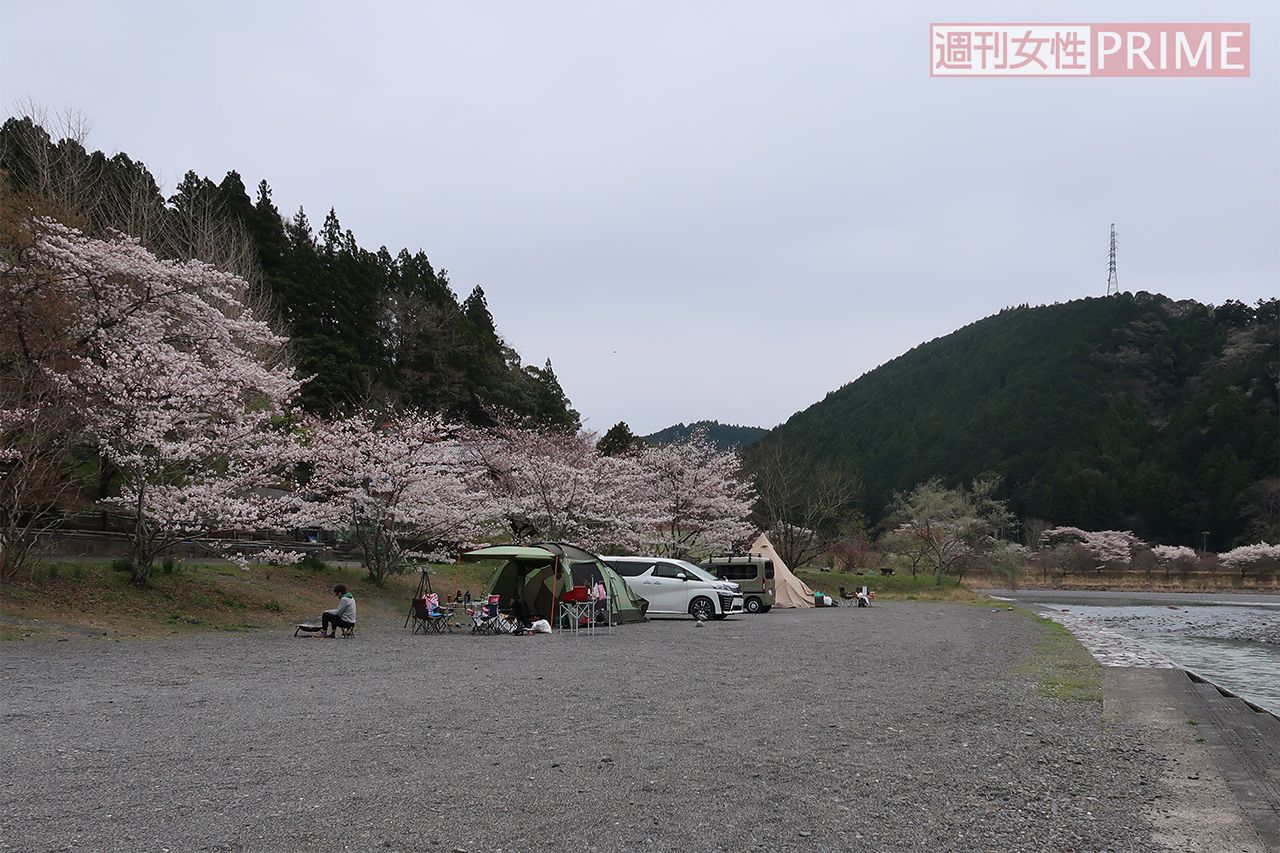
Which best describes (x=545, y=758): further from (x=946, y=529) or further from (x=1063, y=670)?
(x=946, y=529)

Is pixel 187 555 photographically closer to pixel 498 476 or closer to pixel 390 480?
pixel 390 480

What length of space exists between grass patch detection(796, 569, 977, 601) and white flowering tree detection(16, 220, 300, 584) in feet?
99.7

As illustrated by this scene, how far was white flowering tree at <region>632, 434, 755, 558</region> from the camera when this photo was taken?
4056cm

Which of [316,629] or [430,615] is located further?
[430,615]

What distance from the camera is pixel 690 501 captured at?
4200 cm

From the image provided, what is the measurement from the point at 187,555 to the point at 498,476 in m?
13.0

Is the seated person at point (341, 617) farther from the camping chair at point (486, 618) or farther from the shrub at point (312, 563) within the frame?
the shrub at point (312, 563)

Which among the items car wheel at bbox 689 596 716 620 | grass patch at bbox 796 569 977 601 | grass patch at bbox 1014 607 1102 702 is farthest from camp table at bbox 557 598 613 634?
grass patch at bbox 796 569 977 601

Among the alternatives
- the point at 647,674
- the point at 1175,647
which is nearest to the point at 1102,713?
the point at 647,674

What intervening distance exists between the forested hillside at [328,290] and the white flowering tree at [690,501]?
13238mm

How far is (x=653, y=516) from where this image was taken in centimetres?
3750

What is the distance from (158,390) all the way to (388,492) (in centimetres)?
Result: 779

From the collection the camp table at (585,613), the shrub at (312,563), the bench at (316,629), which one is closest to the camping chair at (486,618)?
the camp table at (585,613)

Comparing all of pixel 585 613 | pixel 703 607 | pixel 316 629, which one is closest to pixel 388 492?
pixel 585 613
